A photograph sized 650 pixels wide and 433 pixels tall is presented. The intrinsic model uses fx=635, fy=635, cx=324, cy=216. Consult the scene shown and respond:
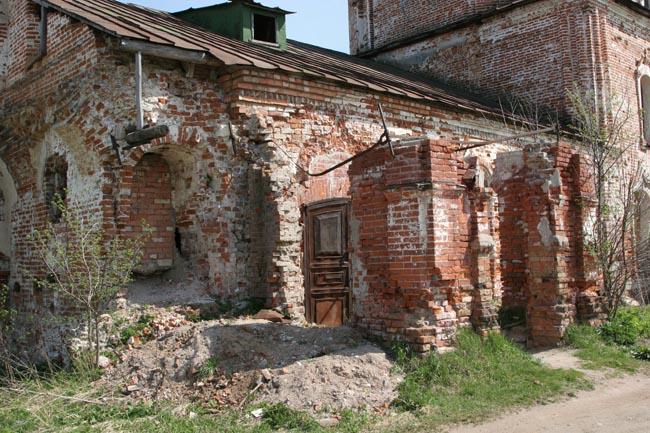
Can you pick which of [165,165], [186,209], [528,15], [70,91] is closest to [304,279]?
[186,209]

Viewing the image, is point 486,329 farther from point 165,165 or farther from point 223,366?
point 165,165

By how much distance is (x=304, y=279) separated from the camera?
375 inches

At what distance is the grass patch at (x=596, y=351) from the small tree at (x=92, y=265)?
5.44 metres

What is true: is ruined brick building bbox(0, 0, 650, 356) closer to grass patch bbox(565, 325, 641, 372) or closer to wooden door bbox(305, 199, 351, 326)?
wooden door bbox(305, 199, 351, 326)

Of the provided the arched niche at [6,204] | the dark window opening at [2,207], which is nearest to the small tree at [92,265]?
the arched niche at [6,204]

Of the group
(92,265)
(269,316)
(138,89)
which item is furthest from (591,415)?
(138,89)

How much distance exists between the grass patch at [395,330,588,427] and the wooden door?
125 inches

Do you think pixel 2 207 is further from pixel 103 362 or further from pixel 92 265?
pixel 103 362

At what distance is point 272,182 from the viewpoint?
346 inches

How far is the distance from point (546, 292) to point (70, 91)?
6.86 meters

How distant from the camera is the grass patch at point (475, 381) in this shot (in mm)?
5777

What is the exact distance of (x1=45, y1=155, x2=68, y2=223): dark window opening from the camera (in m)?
9.32

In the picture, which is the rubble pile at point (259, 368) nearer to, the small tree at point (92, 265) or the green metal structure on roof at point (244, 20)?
the small tree at point (92, 265)

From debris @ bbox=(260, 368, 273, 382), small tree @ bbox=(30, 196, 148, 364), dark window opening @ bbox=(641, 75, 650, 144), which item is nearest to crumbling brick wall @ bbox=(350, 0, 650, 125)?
dark window opening @ bbox=(641, 75, 650, 144)
